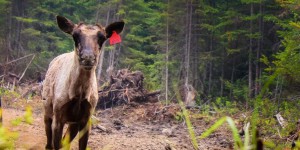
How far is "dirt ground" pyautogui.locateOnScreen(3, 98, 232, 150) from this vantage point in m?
8.63

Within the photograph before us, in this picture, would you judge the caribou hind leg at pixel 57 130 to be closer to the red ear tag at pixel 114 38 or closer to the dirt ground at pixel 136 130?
the dirt ground at pixel 136 130

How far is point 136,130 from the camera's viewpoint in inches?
483

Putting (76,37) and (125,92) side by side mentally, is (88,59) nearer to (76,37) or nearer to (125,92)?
(76,37)

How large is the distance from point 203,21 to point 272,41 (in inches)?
194

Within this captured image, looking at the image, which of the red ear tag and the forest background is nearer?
the red ear tag

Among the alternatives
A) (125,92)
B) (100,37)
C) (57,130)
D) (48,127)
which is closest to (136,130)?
(125,92)

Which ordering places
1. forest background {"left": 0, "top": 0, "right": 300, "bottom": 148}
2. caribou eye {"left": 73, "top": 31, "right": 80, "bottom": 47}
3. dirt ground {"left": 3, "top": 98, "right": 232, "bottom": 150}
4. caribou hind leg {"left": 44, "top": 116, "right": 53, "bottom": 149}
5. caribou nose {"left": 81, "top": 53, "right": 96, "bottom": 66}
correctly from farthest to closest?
forest background {"left": 0, "top": 0, "right": 300, "bottom": 148} < dirt ground {"left": 3, "top": 98, "right": 232, "bottom": 150} < caribou hind leg {"left": 44, "top": 116, "right": 53, "bottom": 149} < caribou eye {"left": 73, "top": 31, "right": 80, "bottom": 47} < caribou nose {"left": 81, "top": 53, "right": 96, "bottom": 66}

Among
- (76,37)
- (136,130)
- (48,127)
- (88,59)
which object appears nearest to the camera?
(88,59)

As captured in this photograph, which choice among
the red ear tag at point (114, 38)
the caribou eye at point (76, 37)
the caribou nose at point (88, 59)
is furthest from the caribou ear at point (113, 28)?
the caribou nose at point (88, 59)

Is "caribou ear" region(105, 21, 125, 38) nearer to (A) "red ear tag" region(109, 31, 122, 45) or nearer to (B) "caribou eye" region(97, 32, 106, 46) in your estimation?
(A) "red ear tag" region(109, 31, 122, 45)

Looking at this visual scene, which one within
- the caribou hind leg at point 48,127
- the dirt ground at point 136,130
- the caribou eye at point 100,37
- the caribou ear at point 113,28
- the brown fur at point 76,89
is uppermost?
the caribou ear at point 113,28

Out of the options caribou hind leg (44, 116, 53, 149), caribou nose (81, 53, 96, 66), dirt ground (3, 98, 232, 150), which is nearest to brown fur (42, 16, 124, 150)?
caribou nose (81, 53, 96, 66)

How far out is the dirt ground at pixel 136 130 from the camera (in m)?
8.63

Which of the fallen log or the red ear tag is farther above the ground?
the red ear tag
